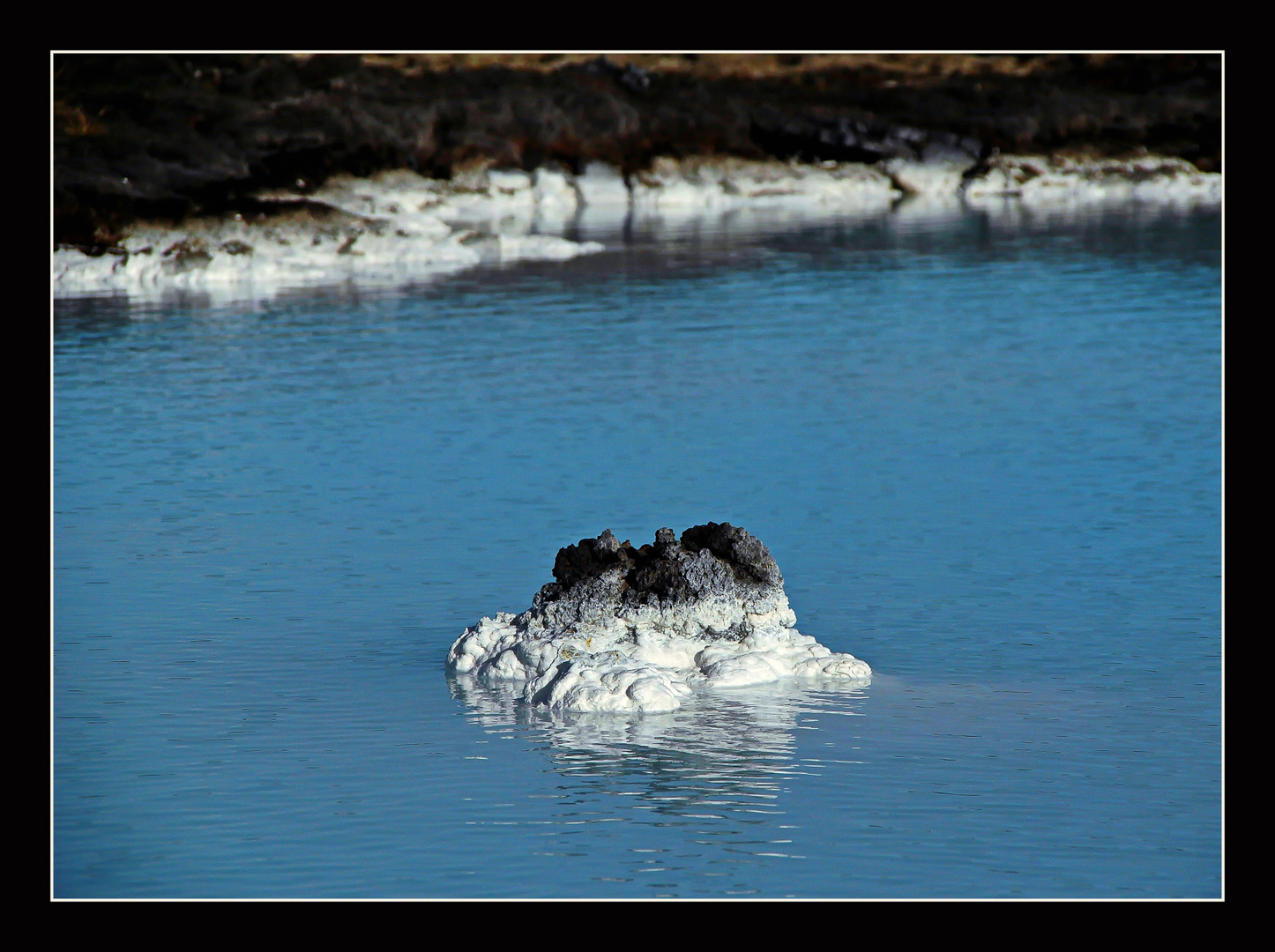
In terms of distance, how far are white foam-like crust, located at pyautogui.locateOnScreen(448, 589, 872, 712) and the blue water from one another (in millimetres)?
304

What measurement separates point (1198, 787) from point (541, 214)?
42.0 m

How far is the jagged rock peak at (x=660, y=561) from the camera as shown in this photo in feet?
44.2

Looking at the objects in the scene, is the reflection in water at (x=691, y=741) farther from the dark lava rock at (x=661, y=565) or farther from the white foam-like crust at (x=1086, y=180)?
the white foam-like crust at (x=1086, y=180)

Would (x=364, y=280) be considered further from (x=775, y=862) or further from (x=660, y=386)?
(x=775, y=862)

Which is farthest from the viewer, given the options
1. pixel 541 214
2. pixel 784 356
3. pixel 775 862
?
pixel 541 214

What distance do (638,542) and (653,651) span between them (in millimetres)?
4209

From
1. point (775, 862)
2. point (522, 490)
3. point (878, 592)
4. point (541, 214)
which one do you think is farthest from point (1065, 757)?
point (541, 214)

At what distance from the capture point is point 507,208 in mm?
53000

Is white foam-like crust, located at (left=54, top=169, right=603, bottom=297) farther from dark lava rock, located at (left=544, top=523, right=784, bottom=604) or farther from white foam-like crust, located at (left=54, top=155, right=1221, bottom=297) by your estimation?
dark lava rock, located at (left=544, top=523, right=784, bottom=604)

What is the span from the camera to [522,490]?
2014 centimetres

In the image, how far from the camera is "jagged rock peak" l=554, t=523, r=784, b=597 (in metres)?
13.5

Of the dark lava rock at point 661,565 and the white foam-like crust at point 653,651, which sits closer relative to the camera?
the white foam-like crust at point 653,651

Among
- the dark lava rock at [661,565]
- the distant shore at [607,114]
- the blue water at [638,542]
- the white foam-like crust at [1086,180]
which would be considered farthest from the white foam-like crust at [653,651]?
the white foam-like crust at [1086,180]

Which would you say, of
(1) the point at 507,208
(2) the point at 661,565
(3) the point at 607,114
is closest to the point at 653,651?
(2) the point at 661,565
